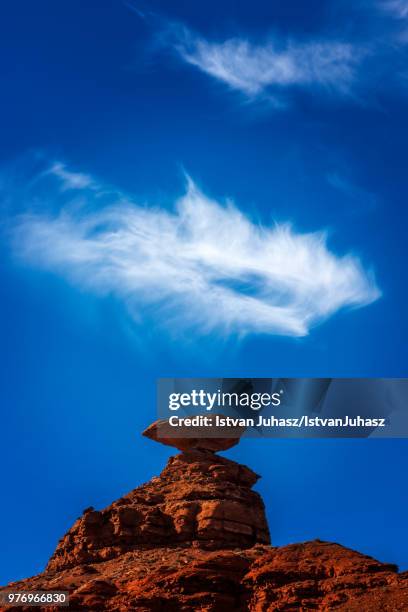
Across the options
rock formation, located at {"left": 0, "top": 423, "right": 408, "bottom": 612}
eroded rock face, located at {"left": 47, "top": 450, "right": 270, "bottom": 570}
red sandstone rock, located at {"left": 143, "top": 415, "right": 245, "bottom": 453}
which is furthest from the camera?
red sandstone rock, located at {"left": 143, "top": 415, "right": 245, "bottom": 453}

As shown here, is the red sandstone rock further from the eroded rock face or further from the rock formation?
the eroded rock face

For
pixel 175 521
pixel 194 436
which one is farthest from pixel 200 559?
pixel 194 436

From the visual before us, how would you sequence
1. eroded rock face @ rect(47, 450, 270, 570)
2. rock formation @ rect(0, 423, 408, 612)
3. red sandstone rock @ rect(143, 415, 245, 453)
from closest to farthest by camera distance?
rock formation @ rect(0, 423, 408, 612) → eroded rock face @ rect(47, 450, 270, 570) → red sandstone rock @ rect(143, 415, 245, 453)

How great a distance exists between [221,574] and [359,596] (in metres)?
8.51

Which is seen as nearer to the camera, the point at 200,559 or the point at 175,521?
the point at 200,559

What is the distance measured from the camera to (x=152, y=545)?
2215 inches

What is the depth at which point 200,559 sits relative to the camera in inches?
2024

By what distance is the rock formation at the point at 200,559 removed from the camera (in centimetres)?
4272

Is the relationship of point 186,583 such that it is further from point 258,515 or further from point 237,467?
point 237,467

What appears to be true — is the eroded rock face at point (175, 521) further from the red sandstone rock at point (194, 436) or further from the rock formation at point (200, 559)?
the red sandstone rock at point (194, 436)

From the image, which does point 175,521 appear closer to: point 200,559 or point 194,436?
point 200,559

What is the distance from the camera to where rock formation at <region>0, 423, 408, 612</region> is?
42.7 metres

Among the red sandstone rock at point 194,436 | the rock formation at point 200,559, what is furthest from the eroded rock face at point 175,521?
the red sandstone rock at point 194,436

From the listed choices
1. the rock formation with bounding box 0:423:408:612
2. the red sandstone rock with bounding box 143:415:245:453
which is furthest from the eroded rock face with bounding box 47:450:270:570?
the red sandstone rock with bounding box 143:415:245:453
